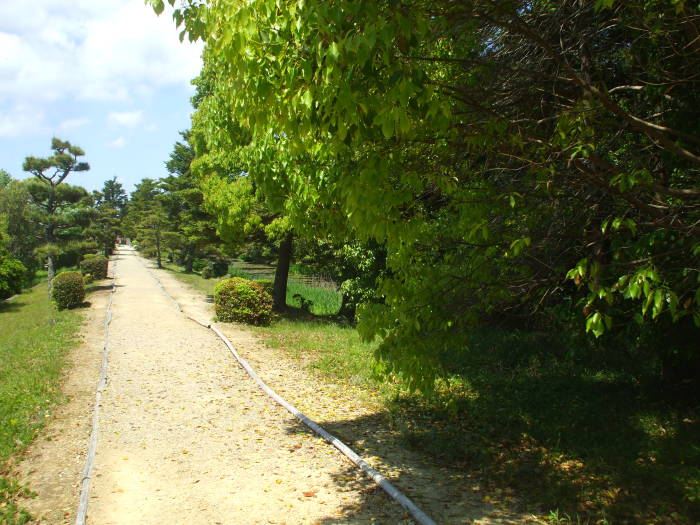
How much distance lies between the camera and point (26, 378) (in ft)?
28.1

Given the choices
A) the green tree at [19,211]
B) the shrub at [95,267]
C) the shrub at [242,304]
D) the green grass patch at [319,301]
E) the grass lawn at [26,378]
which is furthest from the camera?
the green tree at [19,211]

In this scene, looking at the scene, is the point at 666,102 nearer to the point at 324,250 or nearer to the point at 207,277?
the point at 324,250

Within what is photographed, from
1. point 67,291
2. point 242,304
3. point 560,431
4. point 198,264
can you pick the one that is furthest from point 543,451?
point 198,264

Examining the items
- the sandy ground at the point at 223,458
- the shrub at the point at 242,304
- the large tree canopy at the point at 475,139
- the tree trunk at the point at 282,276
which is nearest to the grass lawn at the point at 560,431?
the sandy ground at the point at 223,458

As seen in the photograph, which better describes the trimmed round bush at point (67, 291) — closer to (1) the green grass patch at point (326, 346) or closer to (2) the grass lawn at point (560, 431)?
(1) the green grass patch at point (326, 346)

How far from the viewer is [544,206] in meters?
4.34

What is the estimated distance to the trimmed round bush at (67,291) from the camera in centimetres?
1733

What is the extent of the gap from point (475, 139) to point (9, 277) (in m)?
26.2

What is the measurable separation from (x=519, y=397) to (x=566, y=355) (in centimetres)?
184

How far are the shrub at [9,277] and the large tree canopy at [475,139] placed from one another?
23.1 m

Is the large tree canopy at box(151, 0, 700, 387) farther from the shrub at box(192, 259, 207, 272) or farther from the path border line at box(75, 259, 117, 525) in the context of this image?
the shrub at box(192, 259, 207, 272)

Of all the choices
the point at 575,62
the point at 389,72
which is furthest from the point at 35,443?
the point at 575,62

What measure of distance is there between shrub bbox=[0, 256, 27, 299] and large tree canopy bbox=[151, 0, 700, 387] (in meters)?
23.1

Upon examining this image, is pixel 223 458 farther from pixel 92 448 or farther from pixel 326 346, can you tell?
pixel 326 346
